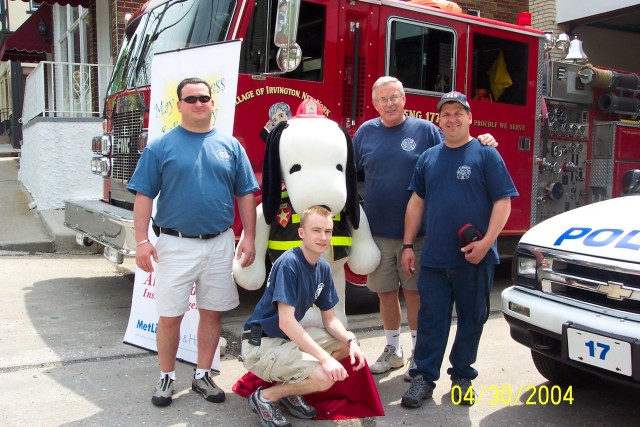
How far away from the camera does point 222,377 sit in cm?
402

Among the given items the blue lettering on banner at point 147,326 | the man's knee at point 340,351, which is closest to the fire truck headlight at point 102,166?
the blue lettering on banner at point 147,326

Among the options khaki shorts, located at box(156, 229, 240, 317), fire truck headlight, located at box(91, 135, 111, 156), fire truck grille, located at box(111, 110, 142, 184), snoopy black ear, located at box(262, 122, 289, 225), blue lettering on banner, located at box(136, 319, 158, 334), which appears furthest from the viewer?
fire truck headlight, located at box(91, 135, 111, 156)

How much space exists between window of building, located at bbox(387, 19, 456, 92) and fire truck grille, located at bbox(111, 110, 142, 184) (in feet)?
6.86

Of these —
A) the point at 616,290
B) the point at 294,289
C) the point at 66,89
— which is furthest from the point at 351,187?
the point at 66,89

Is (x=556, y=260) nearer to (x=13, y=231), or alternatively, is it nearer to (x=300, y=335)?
(x=300, y=335)

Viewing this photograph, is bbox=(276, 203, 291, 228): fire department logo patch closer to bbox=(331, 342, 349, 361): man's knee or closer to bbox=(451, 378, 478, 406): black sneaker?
bbox=(331, 342, 349, 361): man's knee

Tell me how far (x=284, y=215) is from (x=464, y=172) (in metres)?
1.02

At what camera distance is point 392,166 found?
3988 mm

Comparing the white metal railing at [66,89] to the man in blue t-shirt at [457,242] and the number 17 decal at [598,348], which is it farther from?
the number 17 decal at [598,348]

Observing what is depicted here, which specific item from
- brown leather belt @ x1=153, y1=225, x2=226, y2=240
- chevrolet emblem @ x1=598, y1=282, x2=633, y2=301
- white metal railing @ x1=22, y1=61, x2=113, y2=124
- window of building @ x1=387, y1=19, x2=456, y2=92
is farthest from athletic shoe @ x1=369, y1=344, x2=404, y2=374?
white metal railing @ x1=22, y1=61, x2=113, y2=124

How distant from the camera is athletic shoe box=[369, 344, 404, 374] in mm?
4148

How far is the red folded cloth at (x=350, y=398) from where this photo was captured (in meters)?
3.38

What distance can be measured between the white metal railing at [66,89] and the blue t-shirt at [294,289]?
7.58 m
